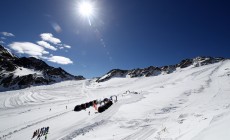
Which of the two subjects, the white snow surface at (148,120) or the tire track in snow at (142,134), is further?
the tire track in snow at (142,134)

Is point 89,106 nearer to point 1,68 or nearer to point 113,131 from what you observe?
point 113,131

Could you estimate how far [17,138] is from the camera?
27.2m

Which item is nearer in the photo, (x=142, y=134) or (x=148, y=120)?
(x=142, y=134)

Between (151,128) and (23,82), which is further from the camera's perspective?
(23,82)

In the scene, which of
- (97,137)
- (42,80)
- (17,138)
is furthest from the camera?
(42,80)

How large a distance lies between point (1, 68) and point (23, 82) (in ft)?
144

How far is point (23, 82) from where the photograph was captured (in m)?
170

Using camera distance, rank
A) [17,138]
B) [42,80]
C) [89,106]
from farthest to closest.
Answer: [42,80] < [89,106] < [17,138]

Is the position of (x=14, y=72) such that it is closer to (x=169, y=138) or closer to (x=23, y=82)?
(x=23, y=82)

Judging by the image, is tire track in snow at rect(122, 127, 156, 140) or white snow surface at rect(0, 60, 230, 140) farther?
tire track in snow at rect(122, 127, 156, 140)

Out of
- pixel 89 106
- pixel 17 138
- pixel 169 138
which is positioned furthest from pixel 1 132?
pixel 169 138

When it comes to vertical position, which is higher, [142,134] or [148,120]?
[148,120]

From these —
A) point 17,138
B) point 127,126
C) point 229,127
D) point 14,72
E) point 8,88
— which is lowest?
point 17,138

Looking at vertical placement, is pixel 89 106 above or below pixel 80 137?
above
